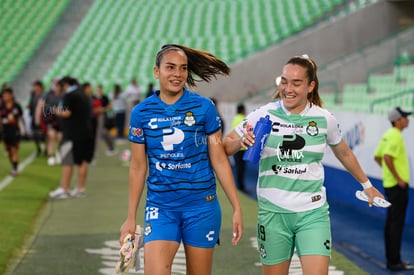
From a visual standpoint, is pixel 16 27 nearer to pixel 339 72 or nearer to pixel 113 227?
pixel 339 72

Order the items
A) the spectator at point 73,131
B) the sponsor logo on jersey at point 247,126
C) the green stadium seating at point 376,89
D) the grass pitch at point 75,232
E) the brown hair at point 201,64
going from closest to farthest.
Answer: the sponsor logo on jersey at point 247,126 < the brown hair at point 201,64 < the grass pitch at point 75,232 < the spectator at point 73,131 < the green stadium seating at point 376,89

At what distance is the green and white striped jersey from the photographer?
617 cm

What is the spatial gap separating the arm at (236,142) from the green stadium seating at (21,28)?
32.5 m

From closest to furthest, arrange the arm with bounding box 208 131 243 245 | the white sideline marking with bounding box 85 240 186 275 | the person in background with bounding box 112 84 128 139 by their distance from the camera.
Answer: the arm with bounding box 208 131 243 245 < the white sideline marking with bounding box 85 240 186 275 < the person in background with bounding box 112 84 128 139

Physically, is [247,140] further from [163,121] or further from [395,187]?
[395,187]

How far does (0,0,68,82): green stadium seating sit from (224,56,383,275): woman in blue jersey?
3249cm

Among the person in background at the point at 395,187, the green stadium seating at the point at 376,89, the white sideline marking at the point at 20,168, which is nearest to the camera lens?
the person in background at the point at 395,187

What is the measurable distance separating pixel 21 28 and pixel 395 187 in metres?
34.7

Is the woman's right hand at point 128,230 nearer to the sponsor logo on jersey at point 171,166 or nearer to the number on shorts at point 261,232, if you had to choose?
the sponsor logo on jersey at point 171,166

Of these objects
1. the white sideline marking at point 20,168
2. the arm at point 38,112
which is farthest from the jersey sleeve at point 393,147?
the arm at point 38,112

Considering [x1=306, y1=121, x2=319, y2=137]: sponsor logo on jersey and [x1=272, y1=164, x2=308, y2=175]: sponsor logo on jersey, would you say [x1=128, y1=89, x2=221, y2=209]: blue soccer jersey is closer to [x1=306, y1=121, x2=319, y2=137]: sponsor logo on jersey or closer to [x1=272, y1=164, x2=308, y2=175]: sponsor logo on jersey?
[x1=272, y1=164, x2=308, y2=175]: sponsor logo on jersey

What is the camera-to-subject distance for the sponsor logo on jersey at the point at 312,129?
6.27 m

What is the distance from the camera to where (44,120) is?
2348 centimetres

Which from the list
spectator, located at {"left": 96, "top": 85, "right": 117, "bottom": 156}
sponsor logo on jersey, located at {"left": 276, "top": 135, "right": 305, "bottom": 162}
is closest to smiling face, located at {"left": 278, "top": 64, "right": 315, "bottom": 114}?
sponsor logo on jersey, located at {"left": 276, "top": 135, "right": 305, "bottom": 162}
